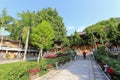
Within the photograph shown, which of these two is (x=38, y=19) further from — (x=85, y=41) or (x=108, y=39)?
(x=108, y=39)

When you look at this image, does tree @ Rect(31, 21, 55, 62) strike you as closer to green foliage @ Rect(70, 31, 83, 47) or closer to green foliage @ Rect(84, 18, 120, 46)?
green foliage @ Rect(70, 31, 83, 47)

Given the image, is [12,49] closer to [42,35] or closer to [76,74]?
[42,35]

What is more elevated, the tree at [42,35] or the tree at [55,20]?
the tree at [55,20]

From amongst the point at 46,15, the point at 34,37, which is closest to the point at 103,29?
the point at 46,15

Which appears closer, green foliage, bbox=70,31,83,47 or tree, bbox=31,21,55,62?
tree, bbox=31,21,55,62

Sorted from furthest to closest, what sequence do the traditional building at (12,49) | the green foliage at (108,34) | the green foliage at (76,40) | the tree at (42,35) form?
the green foliage at (76,40)
the green foliage at (108,34)
the traditional building at (12,49)
the tree at (42,35)

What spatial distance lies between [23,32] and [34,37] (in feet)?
15.7

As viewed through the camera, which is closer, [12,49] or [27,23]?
[12,49]

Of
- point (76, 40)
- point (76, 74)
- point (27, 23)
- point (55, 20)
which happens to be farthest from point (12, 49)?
point (76, 74)

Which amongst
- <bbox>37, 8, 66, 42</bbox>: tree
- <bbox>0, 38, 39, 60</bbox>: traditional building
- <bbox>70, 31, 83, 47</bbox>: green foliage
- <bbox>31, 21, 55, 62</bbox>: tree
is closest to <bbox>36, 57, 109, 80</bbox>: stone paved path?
<bbox>31, 21, 55, 62</bbox>: tree

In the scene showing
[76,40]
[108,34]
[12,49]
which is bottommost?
[12,49]

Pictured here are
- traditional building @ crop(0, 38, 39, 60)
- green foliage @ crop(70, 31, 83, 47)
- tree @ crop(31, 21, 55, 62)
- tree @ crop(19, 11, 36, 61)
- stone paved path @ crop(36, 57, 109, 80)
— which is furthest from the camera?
green foliage @ crop(70, 31, 83, 47)

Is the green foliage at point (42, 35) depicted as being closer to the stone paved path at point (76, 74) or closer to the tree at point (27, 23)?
the tree at point (27, 23)

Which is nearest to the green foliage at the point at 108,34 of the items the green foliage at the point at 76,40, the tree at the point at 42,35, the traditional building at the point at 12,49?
the green foliage at the point at 76,40
